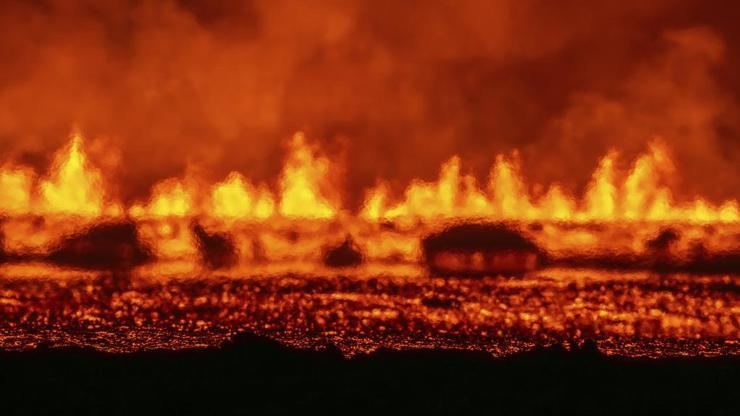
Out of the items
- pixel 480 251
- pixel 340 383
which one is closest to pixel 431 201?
pixel 480 251

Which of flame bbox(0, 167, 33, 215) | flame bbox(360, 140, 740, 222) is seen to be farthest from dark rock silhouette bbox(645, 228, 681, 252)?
flame bbox(0, 167, 33, 215)

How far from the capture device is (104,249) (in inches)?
886

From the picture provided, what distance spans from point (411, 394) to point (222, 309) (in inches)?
266

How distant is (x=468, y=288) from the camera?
65.3ft

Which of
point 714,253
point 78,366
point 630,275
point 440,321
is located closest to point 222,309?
point 440,321

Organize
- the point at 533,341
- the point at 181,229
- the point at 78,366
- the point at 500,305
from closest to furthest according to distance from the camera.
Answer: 1. the point at 78,366
2. the point at 533,341
3. the point at 500,305
4. the point at 181,229

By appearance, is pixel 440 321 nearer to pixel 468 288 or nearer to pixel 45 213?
pixel 468 288

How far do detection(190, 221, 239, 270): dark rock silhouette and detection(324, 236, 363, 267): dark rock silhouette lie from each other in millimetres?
1666

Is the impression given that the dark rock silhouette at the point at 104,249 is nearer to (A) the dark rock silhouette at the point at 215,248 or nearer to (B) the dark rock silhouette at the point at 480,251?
(A) the dark rock silhouette at the point at 215,248

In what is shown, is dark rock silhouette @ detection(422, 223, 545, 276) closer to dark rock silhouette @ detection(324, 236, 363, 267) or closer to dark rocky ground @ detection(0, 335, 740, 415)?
dark rock silhouette @ detection(324, 236, 363, 267)

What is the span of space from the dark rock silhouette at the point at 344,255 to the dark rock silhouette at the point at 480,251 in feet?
4.00

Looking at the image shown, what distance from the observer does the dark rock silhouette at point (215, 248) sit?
2202 centimetres

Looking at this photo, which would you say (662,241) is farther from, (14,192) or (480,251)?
(14,192)

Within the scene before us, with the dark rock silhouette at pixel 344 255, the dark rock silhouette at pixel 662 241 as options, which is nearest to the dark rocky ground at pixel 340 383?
the dark rock silhouette at pixel 344 255
